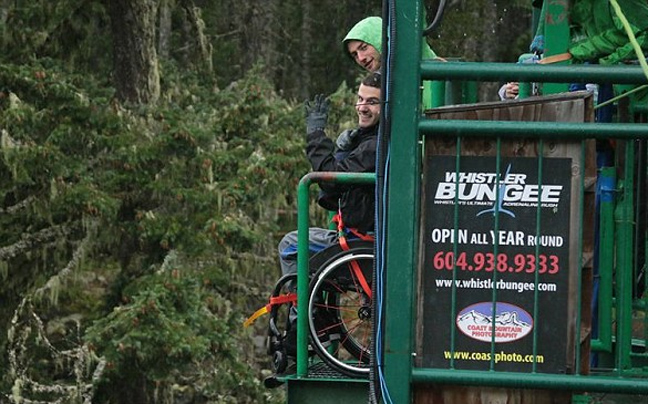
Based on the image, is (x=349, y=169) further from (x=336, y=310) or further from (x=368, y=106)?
(x=336, y=310)

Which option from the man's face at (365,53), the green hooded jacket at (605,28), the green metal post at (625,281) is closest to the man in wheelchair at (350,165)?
the man's face at (365,53)

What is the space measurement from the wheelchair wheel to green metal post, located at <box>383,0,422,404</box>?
4.97 ft

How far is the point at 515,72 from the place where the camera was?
13.5 ft

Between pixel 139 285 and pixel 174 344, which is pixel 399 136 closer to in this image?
pixel 174 344

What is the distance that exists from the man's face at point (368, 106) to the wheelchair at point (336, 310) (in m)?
0.55

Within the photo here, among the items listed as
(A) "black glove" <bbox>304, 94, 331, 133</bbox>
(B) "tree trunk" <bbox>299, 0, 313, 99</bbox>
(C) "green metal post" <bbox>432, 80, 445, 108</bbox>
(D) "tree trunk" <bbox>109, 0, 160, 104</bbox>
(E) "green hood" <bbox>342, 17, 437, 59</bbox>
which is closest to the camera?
(A) "black glove" <bbox>304, 94, 331, 133</bbox>

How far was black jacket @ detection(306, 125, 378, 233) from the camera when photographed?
586 cm

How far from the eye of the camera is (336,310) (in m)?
6.01

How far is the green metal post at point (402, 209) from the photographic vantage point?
4.14 meters

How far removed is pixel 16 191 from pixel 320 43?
20647mm

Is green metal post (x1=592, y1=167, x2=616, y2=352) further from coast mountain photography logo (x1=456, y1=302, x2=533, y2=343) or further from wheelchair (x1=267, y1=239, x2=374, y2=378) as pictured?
wheelchair (x1=267, y1=239, x2=374, y2=378)

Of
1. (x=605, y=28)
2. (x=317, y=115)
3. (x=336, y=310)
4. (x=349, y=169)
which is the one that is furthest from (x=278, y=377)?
(x=605, y=28)

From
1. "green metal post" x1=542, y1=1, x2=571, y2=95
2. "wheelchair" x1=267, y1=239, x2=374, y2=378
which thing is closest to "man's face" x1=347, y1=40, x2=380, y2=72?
"wheelchair" x1=267, y1=239, x2=374, y2=378

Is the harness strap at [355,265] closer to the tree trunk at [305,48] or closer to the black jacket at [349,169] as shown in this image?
the black jacket at [349,169]
